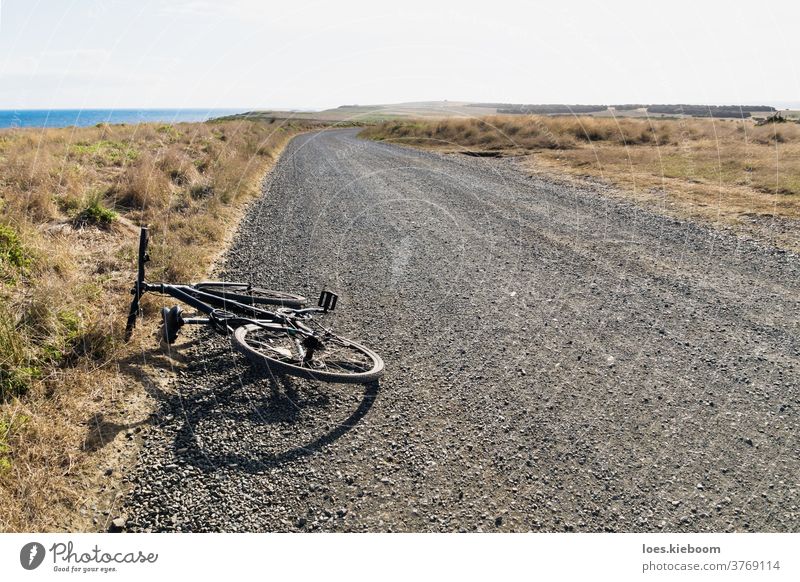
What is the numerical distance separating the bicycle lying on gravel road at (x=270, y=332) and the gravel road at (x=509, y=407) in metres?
0.26

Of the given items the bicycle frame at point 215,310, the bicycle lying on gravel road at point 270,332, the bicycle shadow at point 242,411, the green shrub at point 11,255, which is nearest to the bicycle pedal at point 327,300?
the bicycle lying on gravel road at point 270,332

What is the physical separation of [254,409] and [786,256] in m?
9.82

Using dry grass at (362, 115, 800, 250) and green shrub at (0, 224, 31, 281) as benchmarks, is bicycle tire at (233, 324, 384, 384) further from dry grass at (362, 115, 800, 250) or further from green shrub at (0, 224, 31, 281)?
dry grass at (362, 115, 800, 250)

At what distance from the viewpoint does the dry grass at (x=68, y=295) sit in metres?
3.76

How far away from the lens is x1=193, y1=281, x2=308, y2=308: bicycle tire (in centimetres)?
623

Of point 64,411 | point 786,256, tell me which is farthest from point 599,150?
point 64,411

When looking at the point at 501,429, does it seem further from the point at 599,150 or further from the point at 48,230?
the point at 599,150

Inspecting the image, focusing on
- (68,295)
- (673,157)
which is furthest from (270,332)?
(673,157)

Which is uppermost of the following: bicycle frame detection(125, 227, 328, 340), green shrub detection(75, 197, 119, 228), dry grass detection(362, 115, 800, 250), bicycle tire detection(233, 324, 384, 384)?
dry grass detection(362, 115, 800, 250)

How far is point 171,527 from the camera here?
Result: 3.46m

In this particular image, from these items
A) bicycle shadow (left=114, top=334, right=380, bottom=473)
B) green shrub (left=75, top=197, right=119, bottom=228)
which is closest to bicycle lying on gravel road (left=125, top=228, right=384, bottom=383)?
bicycle shadow (left=114, top=334, right=380, bottom=473)

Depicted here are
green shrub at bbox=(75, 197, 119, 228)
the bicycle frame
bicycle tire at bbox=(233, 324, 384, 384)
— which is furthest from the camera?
green shrub at bbox=(75, 197, 119, 228)

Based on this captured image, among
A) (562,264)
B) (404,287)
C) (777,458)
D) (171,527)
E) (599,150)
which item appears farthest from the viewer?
(599,150)

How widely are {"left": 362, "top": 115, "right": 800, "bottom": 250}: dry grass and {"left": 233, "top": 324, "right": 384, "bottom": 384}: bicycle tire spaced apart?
30.2 feet
